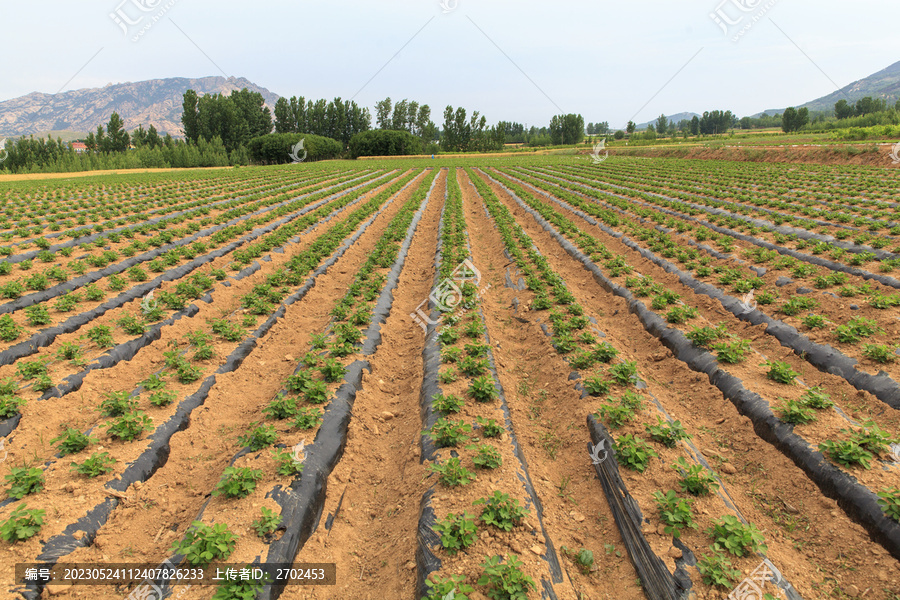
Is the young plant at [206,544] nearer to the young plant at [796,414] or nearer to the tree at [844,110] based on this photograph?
the young plant at [796,414]

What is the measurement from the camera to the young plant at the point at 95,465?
4148 mm

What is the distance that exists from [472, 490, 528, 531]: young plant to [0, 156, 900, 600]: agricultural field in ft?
0.09

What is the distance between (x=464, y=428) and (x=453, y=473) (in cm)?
66

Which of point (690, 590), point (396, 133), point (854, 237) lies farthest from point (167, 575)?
point (396, 133)

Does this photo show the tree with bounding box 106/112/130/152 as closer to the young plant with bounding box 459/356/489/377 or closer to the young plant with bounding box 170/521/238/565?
the young plant with bounding box 459/356/489/377

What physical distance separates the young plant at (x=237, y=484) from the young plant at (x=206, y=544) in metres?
0.49

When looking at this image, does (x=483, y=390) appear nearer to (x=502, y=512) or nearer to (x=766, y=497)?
(x=502, y=512)

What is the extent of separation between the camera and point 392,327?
8547 mm

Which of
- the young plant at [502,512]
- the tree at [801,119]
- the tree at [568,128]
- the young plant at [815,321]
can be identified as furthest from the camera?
the tree at [568,128]

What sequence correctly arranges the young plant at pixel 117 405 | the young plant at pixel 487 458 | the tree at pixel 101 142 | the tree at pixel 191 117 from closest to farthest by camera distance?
the young plant at pixel 487 458 → the young plant at pixel 117 405 → the tree at pixel 101 142 → the tree at pixel 191 117

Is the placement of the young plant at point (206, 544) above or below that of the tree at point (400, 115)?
below

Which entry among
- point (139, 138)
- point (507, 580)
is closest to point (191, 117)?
point (139, 138)

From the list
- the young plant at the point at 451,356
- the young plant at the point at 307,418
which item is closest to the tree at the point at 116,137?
the young plant at the point at 451,356

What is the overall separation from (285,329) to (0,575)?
209 inches
